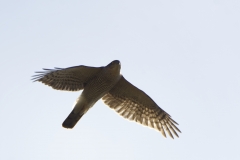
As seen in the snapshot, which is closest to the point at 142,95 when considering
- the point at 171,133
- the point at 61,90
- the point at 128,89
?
the point at 128,89

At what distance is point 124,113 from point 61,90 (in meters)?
2.00

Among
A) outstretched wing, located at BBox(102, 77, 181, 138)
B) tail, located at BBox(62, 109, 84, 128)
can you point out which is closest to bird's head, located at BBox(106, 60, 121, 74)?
outstretched wing, located at BBox(102, 77, 181, 138)

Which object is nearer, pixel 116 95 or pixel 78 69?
pixel 78 69

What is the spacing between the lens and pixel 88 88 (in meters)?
14.0

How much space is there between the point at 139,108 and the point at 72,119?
7.01ft

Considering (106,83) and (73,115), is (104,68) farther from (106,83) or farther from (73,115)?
(73,115)

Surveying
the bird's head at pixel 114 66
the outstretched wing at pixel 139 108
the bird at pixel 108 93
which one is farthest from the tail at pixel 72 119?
the bird's head at pixel 114 66

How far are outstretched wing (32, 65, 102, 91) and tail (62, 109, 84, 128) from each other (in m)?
0.71

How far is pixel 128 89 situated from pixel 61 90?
191cm

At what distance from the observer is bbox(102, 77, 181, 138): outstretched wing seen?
47.8 ft

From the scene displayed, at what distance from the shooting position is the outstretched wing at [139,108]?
14555 millimetres

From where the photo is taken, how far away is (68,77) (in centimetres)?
1398

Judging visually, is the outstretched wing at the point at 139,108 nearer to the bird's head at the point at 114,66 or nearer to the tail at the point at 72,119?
the bird's head at the point at 114,66

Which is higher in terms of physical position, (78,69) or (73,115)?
(78,69)
